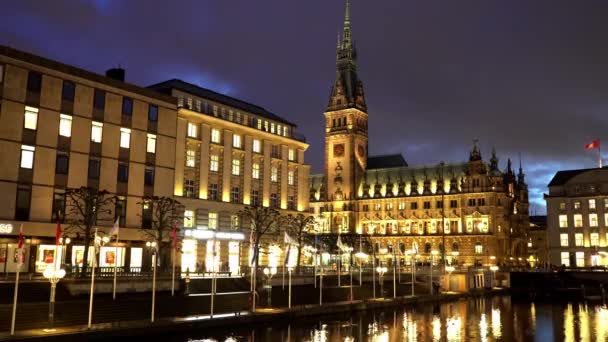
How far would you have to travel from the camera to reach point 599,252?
463ft

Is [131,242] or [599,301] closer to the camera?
[131,242]

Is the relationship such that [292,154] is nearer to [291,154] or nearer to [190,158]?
[291,154]

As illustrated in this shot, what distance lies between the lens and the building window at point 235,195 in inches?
3839

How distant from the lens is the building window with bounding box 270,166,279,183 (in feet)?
347

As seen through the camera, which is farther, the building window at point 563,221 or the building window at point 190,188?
the building window at point 563,221

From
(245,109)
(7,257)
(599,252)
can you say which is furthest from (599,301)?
(7,257)

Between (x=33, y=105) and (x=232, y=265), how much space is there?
39211mm

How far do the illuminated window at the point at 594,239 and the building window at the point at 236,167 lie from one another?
9625cm

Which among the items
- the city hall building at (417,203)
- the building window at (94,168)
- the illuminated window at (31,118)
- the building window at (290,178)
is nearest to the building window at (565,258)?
the city hall building at (417,203)

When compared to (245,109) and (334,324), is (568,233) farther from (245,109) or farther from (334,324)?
(334,324)

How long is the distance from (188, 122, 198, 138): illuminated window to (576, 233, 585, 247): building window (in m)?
105

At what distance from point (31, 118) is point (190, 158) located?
26356mm

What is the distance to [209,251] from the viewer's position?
3570 inches

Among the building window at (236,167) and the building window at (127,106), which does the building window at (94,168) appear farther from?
the building window at (236,167)
